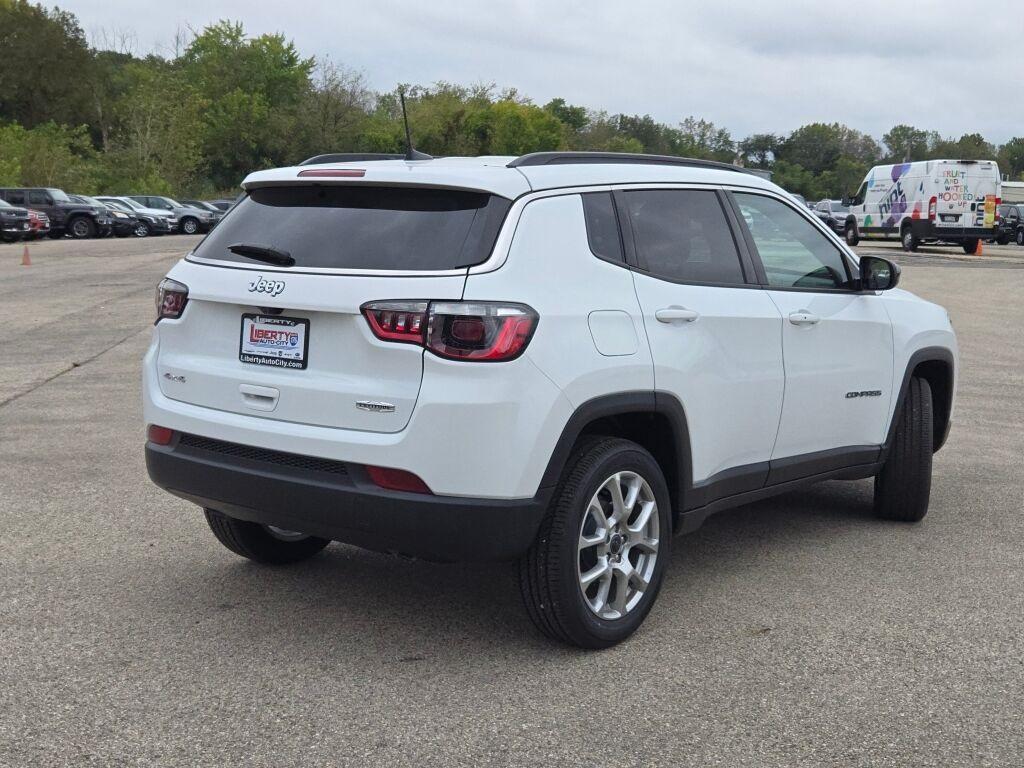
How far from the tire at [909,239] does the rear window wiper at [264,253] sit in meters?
35.4

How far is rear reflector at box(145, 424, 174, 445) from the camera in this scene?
4.50 metres

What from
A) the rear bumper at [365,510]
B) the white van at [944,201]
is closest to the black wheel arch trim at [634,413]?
the rear bumper at [365,510]

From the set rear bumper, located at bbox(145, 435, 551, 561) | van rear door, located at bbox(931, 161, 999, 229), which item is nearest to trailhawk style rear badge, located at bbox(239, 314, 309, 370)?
rear bumper, located at bbox(145, 435, 551, 561)

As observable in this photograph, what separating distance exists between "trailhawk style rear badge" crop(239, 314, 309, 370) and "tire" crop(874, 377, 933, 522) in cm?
323

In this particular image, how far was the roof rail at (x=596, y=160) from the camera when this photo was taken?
4328mm

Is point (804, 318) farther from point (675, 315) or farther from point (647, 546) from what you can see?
point (647, 546)

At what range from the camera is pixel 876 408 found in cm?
578

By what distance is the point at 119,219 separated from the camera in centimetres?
4594

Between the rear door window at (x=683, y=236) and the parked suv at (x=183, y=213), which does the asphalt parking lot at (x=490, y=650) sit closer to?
the rear door window at (x=683, y=236)

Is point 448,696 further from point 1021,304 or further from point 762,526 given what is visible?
point 1021,304

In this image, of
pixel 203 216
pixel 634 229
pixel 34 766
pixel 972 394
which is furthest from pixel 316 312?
pixel 203 216

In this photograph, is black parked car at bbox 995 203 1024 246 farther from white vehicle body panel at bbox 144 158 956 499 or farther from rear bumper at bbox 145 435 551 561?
rear bumper at bbox 145 435 551 561

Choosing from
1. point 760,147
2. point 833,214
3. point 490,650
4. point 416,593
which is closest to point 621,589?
point 490,650

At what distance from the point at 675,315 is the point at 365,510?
1.38m
